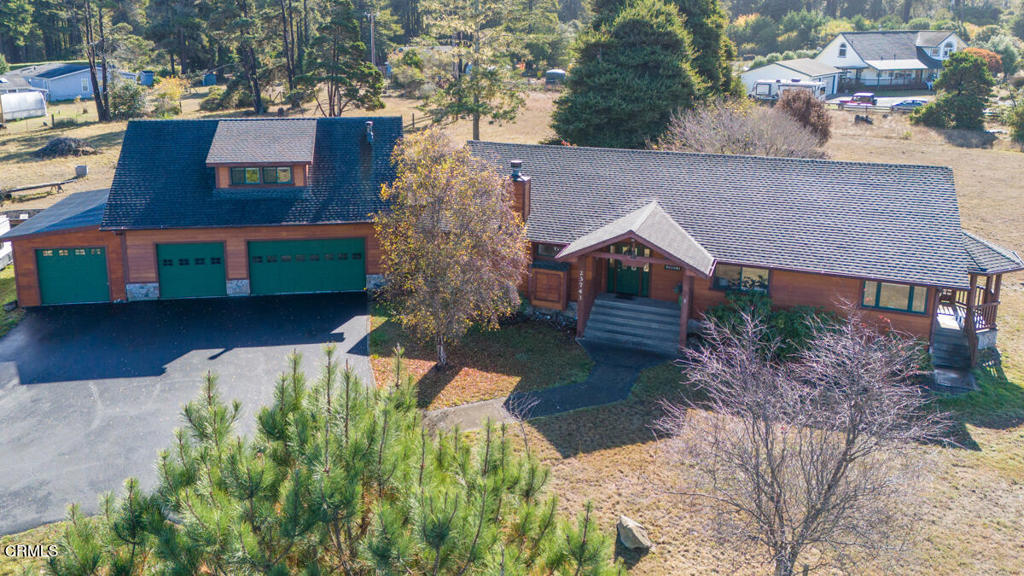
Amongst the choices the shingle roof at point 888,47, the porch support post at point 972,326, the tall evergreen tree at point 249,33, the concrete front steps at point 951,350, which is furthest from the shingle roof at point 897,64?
the concrete front steps at point 951,350

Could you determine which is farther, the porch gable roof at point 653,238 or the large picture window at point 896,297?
the porch gable roof at point 653,238

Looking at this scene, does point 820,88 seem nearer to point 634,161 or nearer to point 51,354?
point 634,161

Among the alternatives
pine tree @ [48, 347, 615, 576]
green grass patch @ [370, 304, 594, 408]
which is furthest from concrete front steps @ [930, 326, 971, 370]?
pine tree @ [48, 347, 615, 576]

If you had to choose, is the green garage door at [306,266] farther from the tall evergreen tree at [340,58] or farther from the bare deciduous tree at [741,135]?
the tall evergreen tree at [340,58]

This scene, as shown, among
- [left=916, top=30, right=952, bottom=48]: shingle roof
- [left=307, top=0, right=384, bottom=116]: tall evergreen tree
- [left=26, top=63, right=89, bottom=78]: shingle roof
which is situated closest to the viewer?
[left=307, top=0, right=384, bottom=116]: tall evergreen tree

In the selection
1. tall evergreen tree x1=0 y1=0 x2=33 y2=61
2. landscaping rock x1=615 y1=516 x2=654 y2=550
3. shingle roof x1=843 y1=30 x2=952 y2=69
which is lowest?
landscaping rock x1=615 y1=516 x2=654 y2=550

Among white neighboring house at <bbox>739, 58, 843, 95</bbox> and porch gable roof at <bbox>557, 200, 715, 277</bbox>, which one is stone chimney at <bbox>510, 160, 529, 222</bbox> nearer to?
porch gable roof at <bbox>557, 200, 715, 277</bbox>

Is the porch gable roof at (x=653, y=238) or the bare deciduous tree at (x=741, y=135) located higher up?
the bare deciduous tree at (x=741, y=135)
